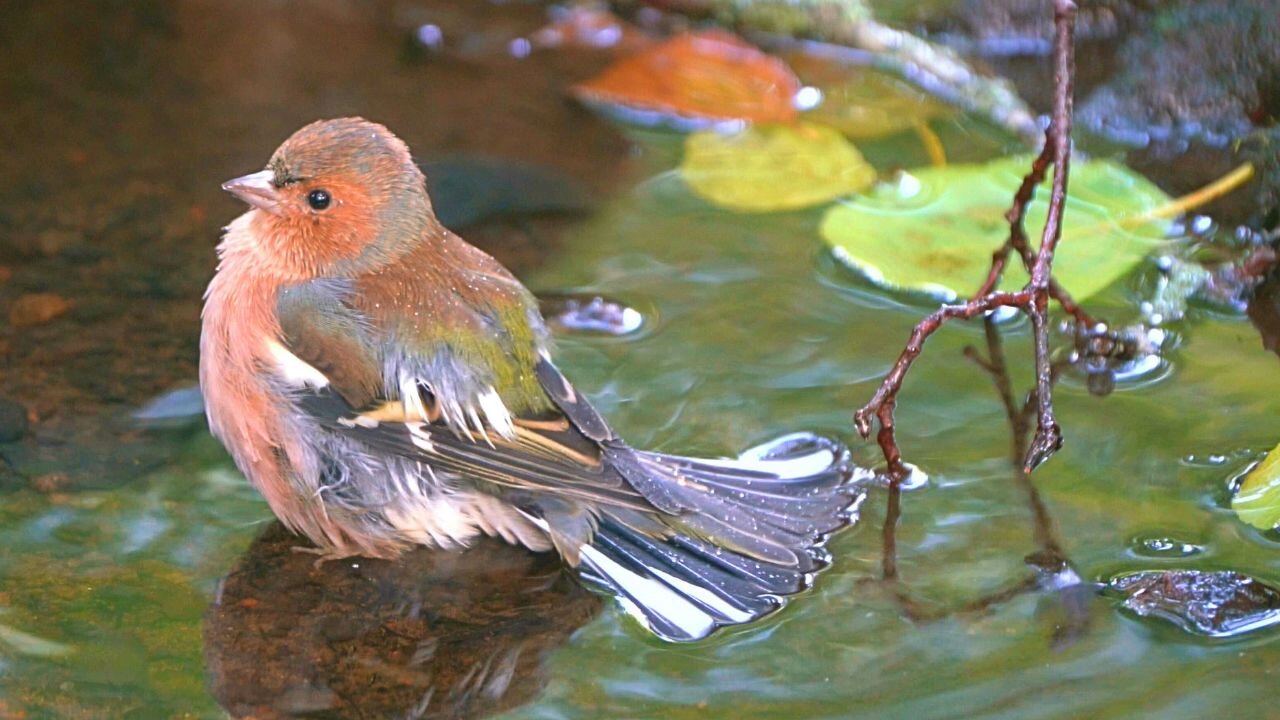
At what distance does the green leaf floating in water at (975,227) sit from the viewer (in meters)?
4.27

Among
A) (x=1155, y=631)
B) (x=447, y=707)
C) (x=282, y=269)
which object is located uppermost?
(x=282, y=269)

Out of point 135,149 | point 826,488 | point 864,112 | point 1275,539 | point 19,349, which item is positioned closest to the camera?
point 1275,539

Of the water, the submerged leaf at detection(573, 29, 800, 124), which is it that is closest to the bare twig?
the water

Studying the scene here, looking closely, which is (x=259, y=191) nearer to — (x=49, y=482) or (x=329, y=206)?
(x=329, y=206)

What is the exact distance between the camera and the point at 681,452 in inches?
144

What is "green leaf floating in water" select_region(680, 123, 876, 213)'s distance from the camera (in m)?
4.75

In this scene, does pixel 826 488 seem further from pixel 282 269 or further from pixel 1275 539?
pixel 282 269

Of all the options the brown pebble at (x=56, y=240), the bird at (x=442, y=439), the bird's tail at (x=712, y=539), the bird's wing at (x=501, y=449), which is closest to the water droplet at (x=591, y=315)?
the bird at (x=442, y=439)

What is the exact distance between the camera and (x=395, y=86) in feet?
18.3

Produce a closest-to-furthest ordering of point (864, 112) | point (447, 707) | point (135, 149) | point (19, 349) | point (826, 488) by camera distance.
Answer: point (447, 707), point (826, 488), point (19, 349), point (135, 149), point (864, 112)

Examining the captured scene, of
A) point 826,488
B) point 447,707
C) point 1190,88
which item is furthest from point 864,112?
point 447,707

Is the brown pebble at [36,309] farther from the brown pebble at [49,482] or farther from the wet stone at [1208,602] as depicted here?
the wet stone at [1208,602]

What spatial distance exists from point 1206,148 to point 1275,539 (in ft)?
7.24

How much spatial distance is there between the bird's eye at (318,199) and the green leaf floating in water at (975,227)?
5.12 feet
